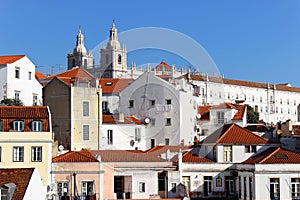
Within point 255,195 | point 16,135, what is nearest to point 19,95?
point 16,135

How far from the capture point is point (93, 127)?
57.8 m

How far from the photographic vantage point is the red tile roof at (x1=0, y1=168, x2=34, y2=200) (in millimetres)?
25609

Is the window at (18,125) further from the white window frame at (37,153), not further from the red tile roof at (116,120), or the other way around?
the red tile roof at (116,120)

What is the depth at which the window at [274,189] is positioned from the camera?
43375mm

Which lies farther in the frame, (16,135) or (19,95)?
(19,95)

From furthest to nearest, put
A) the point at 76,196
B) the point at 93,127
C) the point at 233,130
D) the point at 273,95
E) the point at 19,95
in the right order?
the point at 273,95
the point at 19,95
the point at 93,127
the point at 233,130
the point at 76,196

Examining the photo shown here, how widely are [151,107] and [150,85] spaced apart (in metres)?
2.78

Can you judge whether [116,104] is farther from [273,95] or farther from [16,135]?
[273,95]

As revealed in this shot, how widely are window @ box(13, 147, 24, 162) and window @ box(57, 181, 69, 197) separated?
9.22 ft

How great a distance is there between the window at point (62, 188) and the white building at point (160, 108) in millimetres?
20167

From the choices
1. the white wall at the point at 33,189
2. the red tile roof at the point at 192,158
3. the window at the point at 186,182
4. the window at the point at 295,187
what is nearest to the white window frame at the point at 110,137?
the red tile roof at the point at 192,158

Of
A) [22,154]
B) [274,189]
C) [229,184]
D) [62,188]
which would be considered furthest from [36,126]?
A: [274,189]

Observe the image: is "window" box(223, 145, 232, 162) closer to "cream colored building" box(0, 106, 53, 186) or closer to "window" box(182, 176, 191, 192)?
"window" box(182, 176, 191, 192)

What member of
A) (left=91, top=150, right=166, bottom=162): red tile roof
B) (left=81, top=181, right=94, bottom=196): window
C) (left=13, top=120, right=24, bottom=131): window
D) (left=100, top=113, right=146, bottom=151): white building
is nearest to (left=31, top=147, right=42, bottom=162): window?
(left=13, top=120, right=24, bottom=131): window
